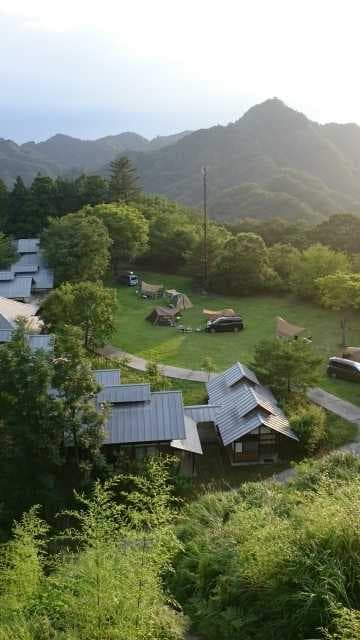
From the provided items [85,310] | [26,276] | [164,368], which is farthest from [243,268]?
[85,310]

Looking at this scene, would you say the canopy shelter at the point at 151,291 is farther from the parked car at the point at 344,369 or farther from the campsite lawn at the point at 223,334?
the parked car at the point at 344,369

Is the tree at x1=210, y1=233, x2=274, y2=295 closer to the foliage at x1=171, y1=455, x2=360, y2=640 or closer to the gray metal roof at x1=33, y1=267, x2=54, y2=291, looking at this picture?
the gray metal roof at x1=33, y1=267, x2=54, y2=291

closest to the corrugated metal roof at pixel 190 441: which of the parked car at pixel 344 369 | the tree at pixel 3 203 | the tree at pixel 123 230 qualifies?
the parked car at pixel 344 369

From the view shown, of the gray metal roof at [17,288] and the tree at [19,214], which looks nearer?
the gray metal roof at [17,288]

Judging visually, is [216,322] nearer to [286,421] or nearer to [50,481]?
[286,421]

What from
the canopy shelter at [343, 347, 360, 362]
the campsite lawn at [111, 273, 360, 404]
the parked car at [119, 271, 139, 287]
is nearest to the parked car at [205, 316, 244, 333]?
the campsite lawn at [111, 273, 360, 404]
